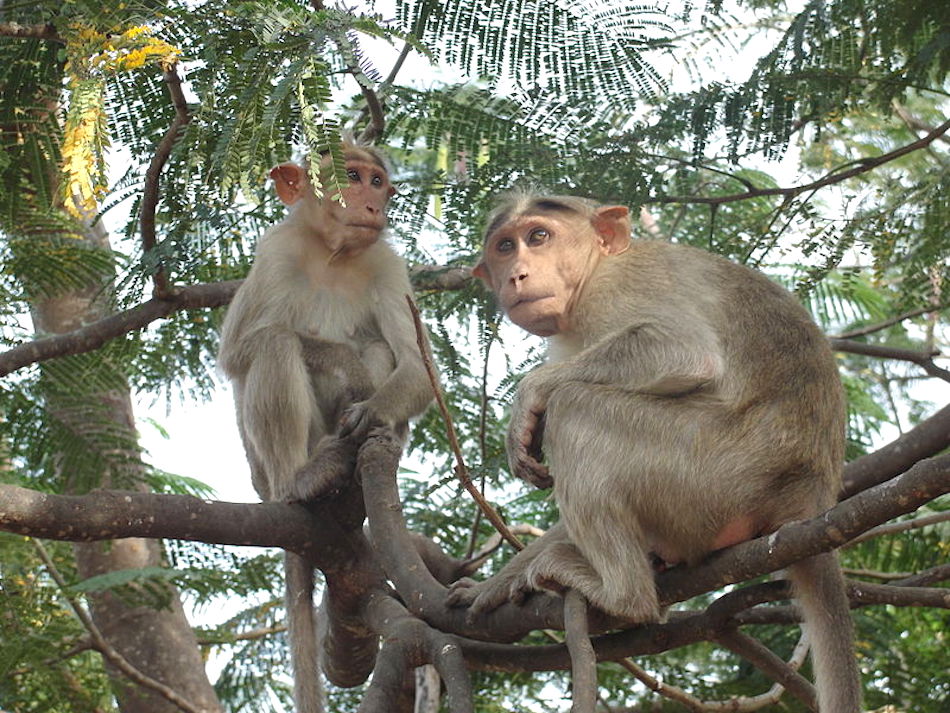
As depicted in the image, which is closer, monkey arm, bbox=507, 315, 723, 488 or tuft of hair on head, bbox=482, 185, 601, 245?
monkey arm, bbox=507, 315, 723, 488

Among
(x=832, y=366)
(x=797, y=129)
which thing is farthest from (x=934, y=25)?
(x=832, y=366)

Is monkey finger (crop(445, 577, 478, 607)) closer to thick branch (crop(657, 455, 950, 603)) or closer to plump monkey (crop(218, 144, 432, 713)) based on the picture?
thick branch (crop(657, 455, 950, 603))

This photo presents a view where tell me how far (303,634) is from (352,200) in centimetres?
255

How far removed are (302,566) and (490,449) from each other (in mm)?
1607

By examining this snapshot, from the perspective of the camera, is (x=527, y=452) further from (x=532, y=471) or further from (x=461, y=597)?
(x=461, y=597)

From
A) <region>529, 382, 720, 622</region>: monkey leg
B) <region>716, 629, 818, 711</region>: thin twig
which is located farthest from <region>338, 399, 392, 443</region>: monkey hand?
<region>716, 629, 818, 711</region>: thin twig

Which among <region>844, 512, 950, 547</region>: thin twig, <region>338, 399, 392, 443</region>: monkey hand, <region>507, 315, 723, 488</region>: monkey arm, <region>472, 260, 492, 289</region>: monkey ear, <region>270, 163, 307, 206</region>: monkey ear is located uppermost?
<region>270, 163, 307, 206</region>: monkey ear

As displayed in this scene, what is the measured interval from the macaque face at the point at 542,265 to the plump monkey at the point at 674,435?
0.01 meters

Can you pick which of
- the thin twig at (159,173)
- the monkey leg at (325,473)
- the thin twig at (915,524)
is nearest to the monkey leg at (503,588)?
the monkey leg at (325,473)

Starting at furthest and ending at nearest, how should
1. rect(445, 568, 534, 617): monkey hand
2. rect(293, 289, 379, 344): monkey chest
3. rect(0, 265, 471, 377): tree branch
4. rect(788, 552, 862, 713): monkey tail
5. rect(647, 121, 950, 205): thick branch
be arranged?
rect(293, 289, 379, 344): monkey chest, rect(0, 265, 471, 377): tree branch, rect(647, 121, 950, 205): thick branch, rect(445, 568, 534, 617): monkey hand, rect(788, 552, 862, 713): monkey tail

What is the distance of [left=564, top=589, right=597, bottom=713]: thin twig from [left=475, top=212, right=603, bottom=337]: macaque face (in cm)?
142

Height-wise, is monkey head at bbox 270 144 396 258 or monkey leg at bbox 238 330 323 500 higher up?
monkey head at bbox 270 144 396 258

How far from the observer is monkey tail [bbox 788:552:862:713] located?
4.77 meters

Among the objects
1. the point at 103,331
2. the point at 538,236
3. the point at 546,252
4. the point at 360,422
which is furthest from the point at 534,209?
the point at 103,331
